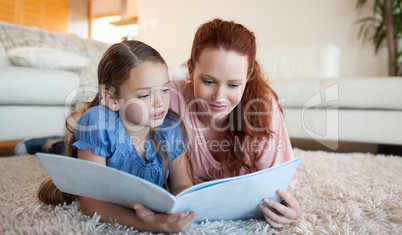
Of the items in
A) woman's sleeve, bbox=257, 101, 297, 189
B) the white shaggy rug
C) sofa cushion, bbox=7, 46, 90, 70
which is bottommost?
the white shaggy rug

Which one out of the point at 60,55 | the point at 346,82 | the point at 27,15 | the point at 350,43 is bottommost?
the point at 346,82

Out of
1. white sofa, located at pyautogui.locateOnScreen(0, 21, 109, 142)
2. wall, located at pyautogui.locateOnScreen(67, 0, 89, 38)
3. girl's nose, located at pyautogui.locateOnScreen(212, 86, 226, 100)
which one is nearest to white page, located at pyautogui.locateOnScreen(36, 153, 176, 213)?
girl's nose, located at pyautogui.locateOnScreen(212, 86, 226, 100)

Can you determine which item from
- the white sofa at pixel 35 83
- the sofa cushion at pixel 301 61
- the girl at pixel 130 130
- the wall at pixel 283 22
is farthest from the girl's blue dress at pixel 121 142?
the wall at pixel 283 22

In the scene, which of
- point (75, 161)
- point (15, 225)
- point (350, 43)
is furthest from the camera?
point (350, 43)

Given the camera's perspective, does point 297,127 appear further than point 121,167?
Yes

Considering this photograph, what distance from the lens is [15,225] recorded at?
24.4 inches

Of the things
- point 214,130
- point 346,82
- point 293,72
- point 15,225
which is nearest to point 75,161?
point 15,225

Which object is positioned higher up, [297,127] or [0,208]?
[297,127]

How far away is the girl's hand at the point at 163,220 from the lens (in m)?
0.56

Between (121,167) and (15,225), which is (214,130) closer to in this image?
(121,167)

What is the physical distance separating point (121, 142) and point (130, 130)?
0.06m

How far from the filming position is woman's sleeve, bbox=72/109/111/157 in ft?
2.27

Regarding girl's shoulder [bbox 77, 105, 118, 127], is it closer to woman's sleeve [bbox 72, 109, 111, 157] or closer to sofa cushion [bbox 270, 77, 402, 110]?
woman's sleeve [bbox 72, 109, 111, 157]

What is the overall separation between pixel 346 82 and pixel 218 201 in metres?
1.58
